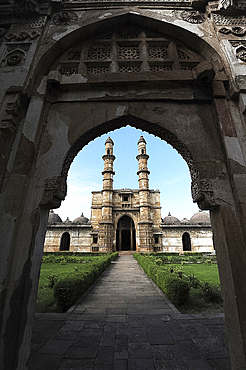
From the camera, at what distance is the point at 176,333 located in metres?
3.45

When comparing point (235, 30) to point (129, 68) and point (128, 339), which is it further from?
point (128, 339)

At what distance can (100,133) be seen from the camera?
339cm

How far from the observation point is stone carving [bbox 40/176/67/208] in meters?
2.71

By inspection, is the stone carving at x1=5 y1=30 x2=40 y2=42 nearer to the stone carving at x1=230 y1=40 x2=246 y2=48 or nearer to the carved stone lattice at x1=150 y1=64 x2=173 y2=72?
the carved stone lattice at x1=150 y1=64 x2=173 y2=72

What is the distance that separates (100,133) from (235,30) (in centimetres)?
346

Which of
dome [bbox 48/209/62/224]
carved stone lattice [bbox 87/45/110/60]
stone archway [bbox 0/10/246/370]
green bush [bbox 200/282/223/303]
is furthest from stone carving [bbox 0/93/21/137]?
dome [bbox 48/209/62/224]

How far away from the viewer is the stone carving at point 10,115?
293cm

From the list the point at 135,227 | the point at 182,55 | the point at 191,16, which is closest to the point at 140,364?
the point at 182,55

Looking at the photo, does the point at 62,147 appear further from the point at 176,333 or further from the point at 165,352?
the point at 176,333

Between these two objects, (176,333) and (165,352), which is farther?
(176,333)

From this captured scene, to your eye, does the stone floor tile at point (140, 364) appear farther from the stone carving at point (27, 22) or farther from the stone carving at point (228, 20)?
the stone carving at point (27, 22)

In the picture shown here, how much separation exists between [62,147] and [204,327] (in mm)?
4441

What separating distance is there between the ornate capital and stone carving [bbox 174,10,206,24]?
363cm

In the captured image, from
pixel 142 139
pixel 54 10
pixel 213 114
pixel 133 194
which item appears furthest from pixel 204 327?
pixel 142 139
